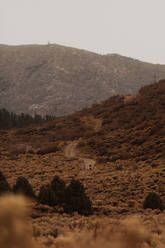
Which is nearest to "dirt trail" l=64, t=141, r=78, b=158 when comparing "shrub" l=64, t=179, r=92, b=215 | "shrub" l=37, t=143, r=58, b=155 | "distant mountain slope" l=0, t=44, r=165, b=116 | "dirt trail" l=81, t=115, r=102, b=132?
"shrub" l=37, t=143, r=58, b=155

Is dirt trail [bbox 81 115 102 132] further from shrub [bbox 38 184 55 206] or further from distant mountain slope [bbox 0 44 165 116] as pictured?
distant mountain slope [bbox 0 44 165 116]

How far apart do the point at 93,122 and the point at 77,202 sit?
106 feet

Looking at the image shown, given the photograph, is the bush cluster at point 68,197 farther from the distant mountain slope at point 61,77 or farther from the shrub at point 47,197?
the distant mountain slope at point 61,77

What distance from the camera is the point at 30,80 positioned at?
456 ft

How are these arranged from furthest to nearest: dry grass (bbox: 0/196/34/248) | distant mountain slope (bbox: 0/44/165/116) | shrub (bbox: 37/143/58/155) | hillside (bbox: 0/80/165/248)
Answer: distant mountain slope (bbox: 0/44/165/116) < shrub (bbox: 37/143/58/155) < hillside (bbox: 0/80/165/248) < dry grass (bbox: 0/196/34/248)

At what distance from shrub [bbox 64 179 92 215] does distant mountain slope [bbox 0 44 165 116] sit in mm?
95139

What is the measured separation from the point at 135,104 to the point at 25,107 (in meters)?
81.4

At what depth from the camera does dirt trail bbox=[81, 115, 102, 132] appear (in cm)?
4099

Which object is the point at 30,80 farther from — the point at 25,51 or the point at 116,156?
the point at 116,156

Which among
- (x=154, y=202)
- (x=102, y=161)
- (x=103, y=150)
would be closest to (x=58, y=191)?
(x=154, y=202)

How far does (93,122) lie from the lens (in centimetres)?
4353

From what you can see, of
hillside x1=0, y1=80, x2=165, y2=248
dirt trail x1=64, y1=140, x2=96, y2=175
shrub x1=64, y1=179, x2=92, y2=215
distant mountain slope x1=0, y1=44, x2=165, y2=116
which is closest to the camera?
hillside x1=0, y1=80, x2=165, y2=248

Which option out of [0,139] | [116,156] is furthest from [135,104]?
[0,139]

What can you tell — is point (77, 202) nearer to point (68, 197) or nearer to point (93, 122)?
point (68, 197)
